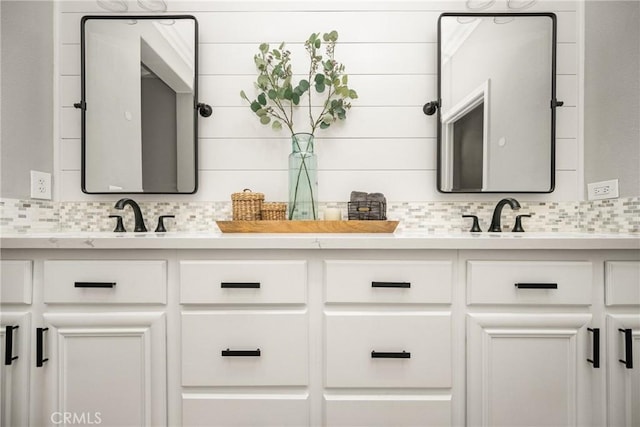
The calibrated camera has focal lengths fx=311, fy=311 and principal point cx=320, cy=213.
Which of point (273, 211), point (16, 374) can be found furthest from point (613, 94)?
point (16, 374)

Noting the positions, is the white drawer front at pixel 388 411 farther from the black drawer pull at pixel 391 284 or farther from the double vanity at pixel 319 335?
the black drawer pull at pixel 391 284

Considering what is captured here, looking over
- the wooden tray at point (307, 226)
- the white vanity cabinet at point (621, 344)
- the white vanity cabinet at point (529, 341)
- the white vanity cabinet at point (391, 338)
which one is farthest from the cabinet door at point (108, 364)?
the white vanity cabinet at point (621, 344)

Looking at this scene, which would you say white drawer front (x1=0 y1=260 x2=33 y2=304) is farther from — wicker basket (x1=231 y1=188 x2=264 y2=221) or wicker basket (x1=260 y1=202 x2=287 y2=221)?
wicker basket (x1=260 y1=202 x2=287 y2=221)

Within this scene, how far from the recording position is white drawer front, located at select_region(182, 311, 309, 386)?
1.03m

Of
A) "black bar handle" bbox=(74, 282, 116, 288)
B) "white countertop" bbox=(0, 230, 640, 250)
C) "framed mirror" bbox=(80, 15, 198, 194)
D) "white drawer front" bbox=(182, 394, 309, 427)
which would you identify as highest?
"framed mirror" bbox=(80, 15, 198, 194)

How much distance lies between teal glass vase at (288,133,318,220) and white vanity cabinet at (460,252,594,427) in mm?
742

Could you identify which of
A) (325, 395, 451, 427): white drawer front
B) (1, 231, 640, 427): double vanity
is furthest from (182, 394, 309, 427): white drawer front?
(325, 395, 451, 427): white drawer front

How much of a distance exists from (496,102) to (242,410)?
1710 millimetres

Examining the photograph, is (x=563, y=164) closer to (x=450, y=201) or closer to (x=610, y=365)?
(x=450, y=201)

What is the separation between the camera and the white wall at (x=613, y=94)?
1.31 meters

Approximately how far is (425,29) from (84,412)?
213 cm

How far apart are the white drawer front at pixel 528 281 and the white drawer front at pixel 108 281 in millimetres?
1042

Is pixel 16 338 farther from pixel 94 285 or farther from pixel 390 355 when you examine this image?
pixel 390 355

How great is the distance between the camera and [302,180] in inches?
58.5
